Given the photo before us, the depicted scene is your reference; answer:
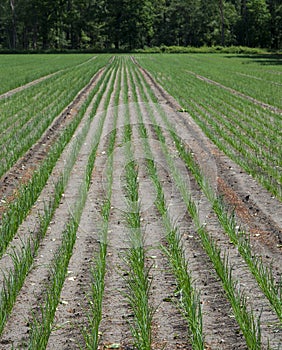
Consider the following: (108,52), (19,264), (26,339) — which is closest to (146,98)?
(19,264)

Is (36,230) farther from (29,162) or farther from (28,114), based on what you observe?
(28,114)

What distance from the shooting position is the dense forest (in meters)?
78.9

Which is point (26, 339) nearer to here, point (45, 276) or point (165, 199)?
point (45, 276)

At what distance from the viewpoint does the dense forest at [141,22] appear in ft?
259

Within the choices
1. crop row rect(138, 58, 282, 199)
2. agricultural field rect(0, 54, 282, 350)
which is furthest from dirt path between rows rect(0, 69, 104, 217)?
crop row rect(138, 58, 282, 199)

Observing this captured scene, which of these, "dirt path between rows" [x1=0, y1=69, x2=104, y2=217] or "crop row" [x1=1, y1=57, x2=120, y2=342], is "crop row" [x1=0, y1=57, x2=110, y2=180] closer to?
"dirt path between rows" [x1=0, y1=69, x2=104, y2=217]

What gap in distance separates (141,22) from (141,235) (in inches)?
3094

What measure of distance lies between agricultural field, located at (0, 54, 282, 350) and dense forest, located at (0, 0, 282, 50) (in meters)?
68.9

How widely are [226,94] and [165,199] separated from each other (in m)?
12.5

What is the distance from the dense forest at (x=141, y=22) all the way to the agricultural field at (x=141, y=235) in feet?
226

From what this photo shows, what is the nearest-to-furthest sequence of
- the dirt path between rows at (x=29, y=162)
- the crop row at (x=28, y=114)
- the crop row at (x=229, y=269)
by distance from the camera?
the crop row at (x=229, y=269), the dirt path between rows at (x=29, y=162), the crop row at (x=28, y=114)

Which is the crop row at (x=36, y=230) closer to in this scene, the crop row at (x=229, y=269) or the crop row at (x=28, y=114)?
the crop row at (x=28, y=114)

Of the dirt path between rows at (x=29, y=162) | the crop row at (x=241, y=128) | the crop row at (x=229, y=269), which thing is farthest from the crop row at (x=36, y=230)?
the crop row at (x=241, y=128)

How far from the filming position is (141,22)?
81.4 m
